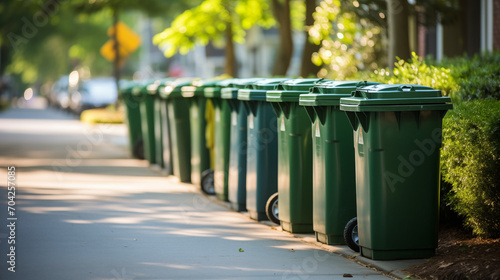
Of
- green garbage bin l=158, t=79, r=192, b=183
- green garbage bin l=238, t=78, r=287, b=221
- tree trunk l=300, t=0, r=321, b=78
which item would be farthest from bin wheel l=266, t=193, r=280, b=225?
tree trunk l=300, t=0, r=321, b=78

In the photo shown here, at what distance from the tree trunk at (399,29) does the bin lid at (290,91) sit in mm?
4399

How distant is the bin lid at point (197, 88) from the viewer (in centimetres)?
1195

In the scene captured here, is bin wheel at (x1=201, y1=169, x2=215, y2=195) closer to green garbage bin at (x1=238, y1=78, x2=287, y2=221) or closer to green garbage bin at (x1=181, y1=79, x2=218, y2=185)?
green garbage bin at (x1=181, y1=79, x2=218, y2=185)

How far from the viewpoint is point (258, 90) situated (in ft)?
31.2

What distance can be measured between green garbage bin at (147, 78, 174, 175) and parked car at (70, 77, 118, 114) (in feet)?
83.4

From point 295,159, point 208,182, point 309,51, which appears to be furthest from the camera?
point 309,51

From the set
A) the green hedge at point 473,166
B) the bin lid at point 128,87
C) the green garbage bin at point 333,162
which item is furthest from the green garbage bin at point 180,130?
the green hedge at point 473,166

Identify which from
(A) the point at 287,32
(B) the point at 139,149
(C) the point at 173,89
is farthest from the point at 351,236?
(A) the point at 287,32

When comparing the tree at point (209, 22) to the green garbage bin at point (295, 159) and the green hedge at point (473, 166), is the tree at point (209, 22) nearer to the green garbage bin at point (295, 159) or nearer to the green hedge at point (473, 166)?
the green garbage bin at point (295, 159)

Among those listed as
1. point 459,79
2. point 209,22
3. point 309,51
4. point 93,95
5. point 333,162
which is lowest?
point 93,95

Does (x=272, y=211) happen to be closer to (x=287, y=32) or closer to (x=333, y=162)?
(x=333, y=162)

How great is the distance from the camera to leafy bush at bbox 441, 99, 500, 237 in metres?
7.10

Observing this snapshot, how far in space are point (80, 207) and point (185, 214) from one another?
1292 mm

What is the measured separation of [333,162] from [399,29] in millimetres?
5728
